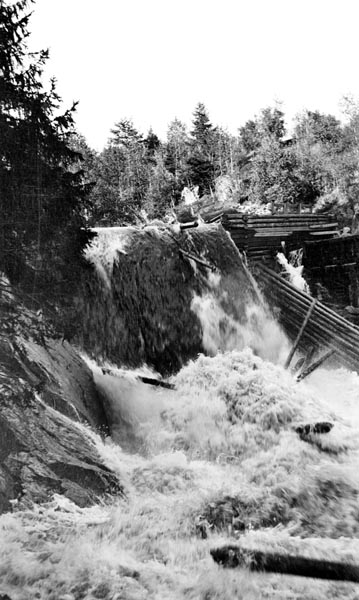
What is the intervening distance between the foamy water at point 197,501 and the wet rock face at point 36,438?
0.80 ft

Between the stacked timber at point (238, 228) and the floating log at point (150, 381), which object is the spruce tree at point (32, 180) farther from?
the stacked timber at point (238, 228)

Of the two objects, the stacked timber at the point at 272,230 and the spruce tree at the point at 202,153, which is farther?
the spruce tree at the point at 202,153

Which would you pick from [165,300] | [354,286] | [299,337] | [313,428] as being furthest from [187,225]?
[354,286]

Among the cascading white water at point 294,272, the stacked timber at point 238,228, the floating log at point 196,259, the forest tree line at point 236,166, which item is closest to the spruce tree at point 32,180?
the floating log at point 196,259

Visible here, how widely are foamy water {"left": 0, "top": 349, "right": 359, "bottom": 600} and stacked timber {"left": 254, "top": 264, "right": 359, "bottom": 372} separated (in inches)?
98.7

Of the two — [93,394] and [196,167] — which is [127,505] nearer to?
[93,394]

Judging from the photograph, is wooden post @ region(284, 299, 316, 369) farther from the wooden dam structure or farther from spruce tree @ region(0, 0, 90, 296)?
spruce tree @ region(0, 0, 90, 296)

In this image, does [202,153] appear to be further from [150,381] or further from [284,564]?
[284,564]

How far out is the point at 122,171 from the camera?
57500mm

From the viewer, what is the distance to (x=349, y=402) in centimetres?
1011

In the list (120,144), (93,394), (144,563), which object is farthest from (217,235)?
(120,144)

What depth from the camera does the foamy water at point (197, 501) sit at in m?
3.67

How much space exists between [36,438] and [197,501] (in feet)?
6.49

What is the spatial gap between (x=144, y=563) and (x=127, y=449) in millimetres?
3409
